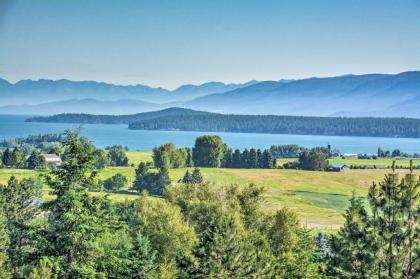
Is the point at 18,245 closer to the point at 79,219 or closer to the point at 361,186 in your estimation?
the point at 79,219

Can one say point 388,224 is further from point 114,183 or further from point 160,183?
point 114,183

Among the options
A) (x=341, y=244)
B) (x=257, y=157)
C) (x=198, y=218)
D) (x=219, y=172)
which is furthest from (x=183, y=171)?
(x=341, y=244)

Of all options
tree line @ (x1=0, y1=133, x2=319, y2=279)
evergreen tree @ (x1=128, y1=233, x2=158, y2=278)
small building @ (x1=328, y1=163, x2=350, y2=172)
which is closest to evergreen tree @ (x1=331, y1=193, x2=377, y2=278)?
tree line @ (x1=0, y1=133, x2=319, y2=279)

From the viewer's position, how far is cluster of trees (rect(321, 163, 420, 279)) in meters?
27.1

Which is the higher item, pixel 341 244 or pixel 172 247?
pixel 341 244

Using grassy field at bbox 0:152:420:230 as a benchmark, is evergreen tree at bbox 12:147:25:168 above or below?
above

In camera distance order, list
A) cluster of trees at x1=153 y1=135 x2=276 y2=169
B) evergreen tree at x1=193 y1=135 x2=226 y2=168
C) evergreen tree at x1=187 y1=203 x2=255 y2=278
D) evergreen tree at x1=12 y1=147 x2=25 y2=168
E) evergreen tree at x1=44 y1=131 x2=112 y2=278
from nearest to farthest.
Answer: evergreen tree at x1=44 y1=131 x2=112 y2=278 → evergreen tree at x1=187 y1=203 x2=255 y2=278 → evergreen tree at x1=12 y1=147 x2=25 y2=168 → cluster of trees at x1=153 y1=135 x2=276 y2=169 → evergreen tree at x1=193 y1=135 x2=226 y2=168

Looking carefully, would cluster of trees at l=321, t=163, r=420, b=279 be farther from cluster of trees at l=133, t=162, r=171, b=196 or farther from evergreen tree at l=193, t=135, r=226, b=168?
evergreen tree at l=193, t=135, r=226, b=168

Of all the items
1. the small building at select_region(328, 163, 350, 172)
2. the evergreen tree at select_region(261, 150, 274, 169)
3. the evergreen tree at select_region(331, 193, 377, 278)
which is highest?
the evergreen tree at select_region(331, 193, 377, 278)

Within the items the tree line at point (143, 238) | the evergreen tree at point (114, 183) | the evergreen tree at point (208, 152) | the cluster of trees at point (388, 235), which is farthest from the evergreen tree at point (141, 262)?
the evergreen tree at point (208, 152)

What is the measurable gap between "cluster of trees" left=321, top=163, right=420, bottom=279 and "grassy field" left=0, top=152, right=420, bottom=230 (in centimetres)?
7092

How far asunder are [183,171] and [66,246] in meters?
120

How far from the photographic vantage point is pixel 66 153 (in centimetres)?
2923

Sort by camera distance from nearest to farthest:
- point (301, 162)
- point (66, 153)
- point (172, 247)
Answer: point (66, 153) < point (172, 247) < point (301, 162)
